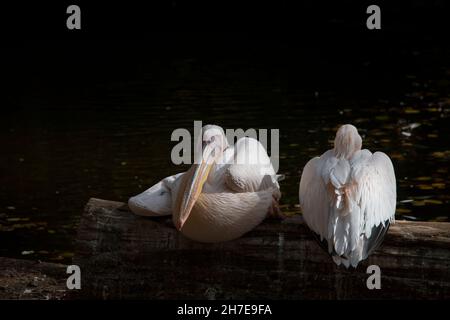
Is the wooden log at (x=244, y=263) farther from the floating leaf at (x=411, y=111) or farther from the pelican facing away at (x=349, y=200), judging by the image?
the floating leaf at (x=411, y=111)

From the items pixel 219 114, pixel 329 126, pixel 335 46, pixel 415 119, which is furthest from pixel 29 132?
pixel 335 46

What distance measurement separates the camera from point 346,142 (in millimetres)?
3873

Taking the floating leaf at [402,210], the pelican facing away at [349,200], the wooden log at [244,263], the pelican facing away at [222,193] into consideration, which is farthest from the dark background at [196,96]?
the pelican facing away at [349,200]

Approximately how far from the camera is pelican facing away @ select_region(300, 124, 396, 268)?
3734mm

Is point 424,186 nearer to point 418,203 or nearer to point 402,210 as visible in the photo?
point 418,203

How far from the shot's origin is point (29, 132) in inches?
383

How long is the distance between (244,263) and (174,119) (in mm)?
6276

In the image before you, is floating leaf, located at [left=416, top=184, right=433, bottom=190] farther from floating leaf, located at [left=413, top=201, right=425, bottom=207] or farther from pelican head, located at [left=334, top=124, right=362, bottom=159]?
pelican head, located at [left=334, top=124, right=362, bottom=159]

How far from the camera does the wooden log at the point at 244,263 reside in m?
3.85

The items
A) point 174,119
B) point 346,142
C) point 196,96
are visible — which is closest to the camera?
point 346,142

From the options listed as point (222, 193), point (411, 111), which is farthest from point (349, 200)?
point (411, 111)

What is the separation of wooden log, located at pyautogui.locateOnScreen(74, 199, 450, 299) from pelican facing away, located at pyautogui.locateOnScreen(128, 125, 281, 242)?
92 mm

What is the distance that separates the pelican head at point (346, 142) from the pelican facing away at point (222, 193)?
0.37 metres

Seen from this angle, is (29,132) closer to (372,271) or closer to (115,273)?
(115,273)
